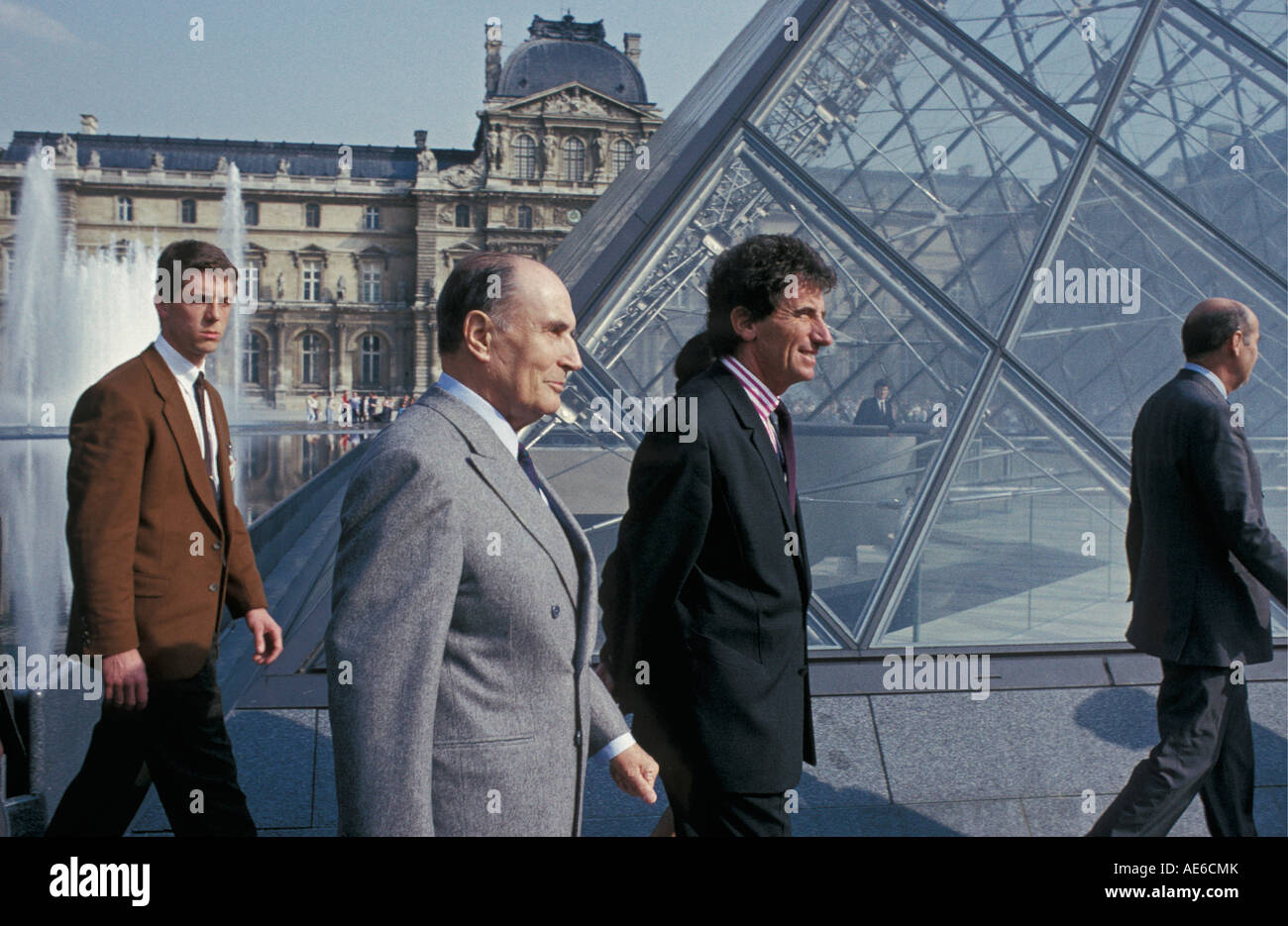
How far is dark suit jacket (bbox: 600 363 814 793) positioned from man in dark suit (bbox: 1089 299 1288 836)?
34.5 inches

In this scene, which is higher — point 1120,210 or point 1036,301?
point 1120,210

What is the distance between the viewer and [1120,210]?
395 centimetres

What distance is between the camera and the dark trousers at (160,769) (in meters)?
2.02

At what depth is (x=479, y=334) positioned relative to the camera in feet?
4.83

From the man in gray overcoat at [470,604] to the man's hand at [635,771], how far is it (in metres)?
0.14

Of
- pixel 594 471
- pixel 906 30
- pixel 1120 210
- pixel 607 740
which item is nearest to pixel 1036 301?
pixel 1120 210

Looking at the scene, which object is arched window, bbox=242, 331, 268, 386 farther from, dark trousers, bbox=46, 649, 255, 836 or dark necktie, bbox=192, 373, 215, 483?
dark trousers, bbox=46, 649, 255, 836

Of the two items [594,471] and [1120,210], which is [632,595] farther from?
[1120,210]

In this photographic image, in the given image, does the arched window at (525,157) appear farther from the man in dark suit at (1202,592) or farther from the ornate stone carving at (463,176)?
the man in dark suit at (1202,592)

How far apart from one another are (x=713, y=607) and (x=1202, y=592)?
1149 millimetres
